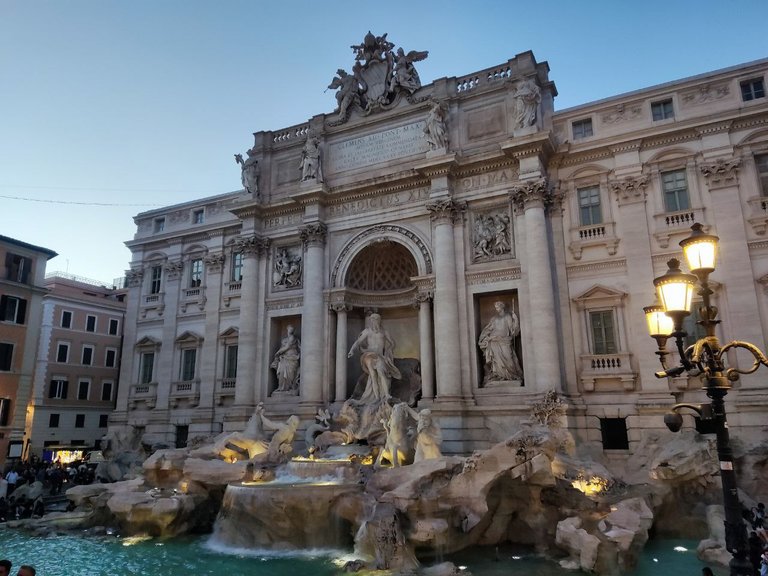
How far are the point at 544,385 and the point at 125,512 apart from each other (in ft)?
41.0

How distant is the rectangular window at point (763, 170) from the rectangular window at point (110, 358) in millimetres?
37779

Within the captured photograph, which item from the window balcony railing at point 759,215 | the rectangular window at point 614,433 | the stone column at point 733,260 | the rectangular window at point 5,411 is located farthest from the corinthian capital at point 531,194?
the rectangular window at point 5,411

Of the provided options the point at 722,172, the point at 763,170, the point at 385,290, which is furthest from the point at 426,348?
the point at 763,170

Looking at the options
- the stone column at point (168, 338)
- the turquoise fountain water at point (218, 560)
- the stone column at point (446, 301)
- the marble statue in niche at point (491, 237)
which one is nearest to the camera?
the turquoise fountain water at point (218, 560)

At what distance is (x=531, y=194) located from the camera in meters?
19.2

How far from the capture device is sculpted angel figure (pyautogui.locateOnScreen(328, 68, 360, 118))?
24094mm

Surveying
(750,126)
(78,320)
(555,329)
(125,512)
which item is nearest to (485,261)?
(555,329)

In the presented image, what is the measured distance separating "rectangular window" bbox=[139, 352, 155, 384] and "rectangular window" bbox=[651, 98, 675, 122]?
23862 millimetres

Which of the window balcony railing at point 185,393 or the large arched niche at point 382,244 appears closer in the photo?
the large arched niche at point 382,244

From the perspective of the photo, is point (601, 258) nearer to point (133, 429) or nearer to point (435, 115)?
point (435, 115)

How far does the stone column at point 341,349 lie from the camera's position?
70.8 ft

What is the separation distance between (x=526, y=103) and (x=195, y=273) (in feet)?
56.1

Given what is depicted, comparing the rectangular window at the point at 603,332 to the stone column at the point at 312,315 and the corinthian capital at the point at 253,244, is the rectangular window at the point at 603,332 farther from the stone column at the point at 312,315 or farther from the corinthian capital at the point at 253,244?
the corinthian capital at the point at 253,244

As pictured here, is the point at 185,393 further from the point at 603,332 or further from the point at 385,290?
the point at 603,332
